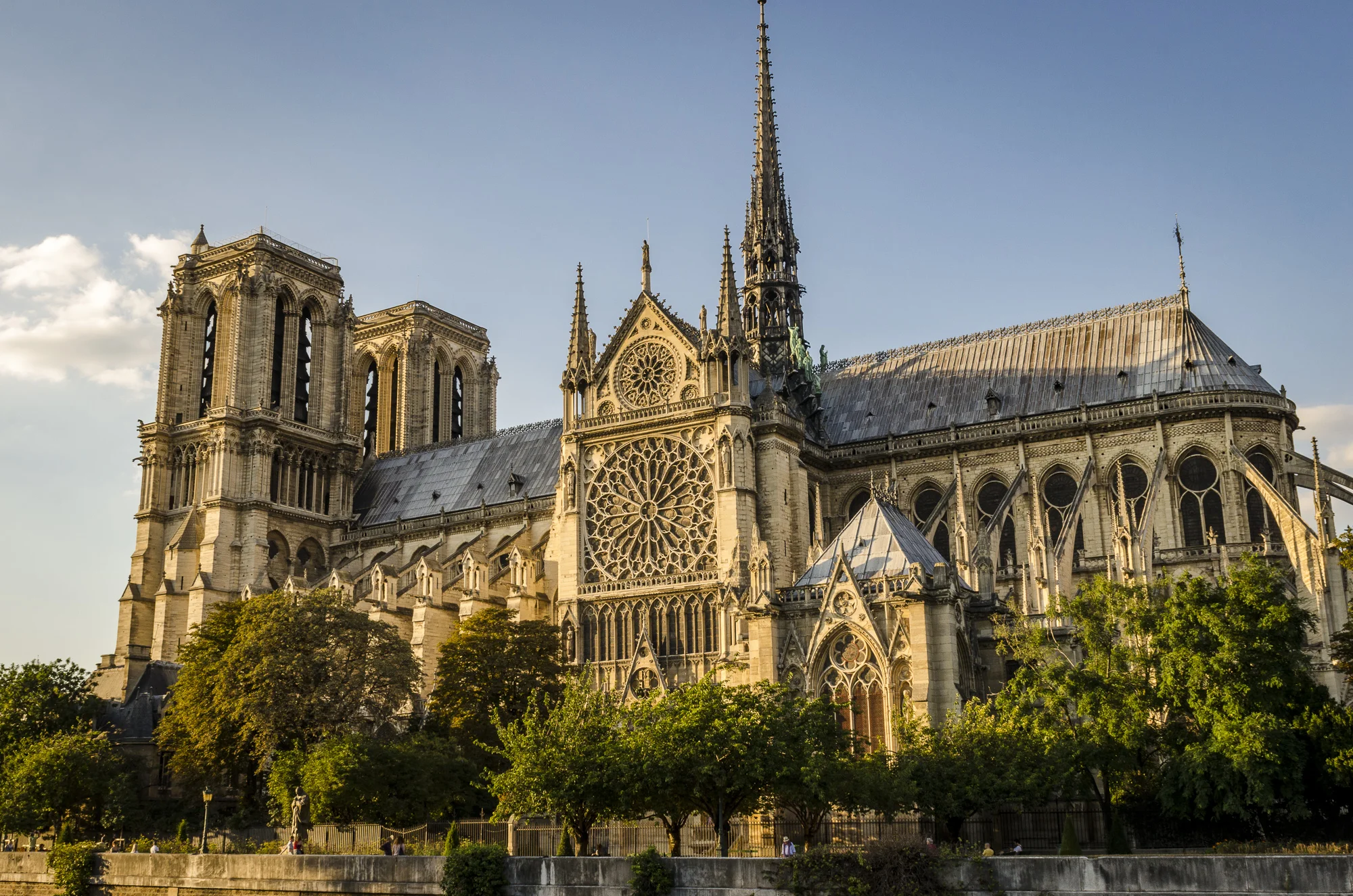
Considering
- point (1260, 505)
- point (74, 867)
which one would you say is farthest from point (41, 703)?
point (1260, 505)

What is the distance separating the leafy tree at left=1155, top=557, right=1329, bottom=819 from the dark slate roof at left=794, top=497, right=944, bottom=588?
7901 mm

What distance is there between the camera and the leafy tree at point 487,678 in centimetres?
5016

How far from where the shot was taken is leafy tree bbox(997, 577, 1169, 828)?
33.2 m

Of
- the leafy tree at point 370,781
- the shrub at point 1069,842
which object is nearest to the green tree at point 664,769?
the shrub at point 1069,842

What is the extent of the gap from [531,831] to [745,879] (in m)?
9.11

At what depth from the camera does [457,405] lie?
93.6m

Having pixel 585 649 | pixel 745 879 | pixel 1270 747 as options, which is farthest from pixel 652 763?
pixel 585 649

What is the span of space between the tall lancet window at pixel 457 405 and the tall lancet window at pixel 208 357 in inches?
650

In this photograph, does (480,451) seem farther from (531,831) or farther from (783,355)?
(531,831)

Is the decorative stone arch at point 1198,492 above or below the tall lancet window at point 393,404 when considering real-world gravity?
below

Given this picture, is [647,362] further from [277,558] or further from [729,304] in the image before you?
[277,558]

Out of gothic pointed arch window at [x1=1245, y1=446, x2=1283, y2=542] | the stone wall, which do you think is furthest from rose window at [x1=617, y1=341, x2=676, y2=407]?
the stone wall

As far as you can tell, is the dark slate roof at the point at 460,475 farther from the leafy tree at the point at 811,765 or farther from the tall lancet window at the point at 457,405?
the leafy tree at the point at 811,765

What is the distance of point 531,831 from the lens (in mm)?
36438
